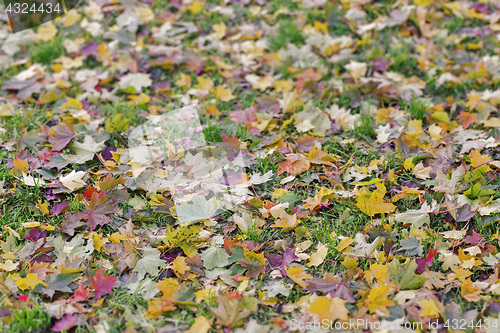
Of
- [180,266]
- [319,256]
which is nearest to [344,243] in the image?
[319,256]

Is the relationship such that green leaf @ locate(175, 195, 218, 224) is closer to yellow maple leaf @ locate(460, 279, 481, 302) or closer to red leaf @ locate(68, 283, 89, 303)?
red leaf @ locate(68, 283, 89, 303)

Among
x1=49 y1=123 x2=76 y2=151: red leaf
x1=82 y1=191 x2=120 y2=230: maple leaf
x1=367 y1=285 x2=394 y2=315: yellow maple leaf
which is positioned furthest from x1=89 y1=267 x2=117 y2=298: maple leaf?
x1=367 y1=285 x2=394 y2=315: yellow maple leaf

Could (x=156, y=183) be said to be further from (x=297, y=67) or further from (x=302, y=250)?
(x=297, y=67)

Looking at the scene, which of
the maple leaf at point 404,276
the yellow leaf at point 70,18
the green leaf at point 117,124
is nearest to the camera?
the maple leaf at point 404,276

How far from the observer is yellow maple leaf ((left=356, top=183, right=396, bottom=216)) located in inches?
82.0

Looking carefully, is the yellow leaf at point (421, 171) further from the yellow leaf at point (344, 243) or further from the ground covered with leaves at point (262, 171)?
the yellow leaf at point (344, 243)

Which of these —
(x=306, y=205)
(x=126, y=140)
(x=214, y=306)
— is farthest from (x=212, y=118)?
(x=214, y=306)

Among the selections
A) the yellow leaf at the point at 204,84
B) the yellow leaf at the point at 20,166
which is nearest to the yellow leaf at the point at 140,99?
the yellow leaf at the point at 204,84

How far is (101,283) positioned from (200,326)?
1.60 ft

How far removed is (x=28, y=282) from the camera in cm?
180

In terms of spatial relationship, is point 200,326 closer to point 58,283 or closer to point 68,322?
point 68,322

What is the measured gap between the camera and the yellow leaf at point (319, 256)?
193 cm

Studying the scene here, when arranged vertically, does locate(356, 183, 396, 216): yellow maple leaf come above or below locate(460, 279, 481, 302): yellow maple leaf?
above

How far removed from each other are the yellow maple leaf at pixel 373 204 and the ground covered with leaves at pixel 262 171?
0.04 ft
